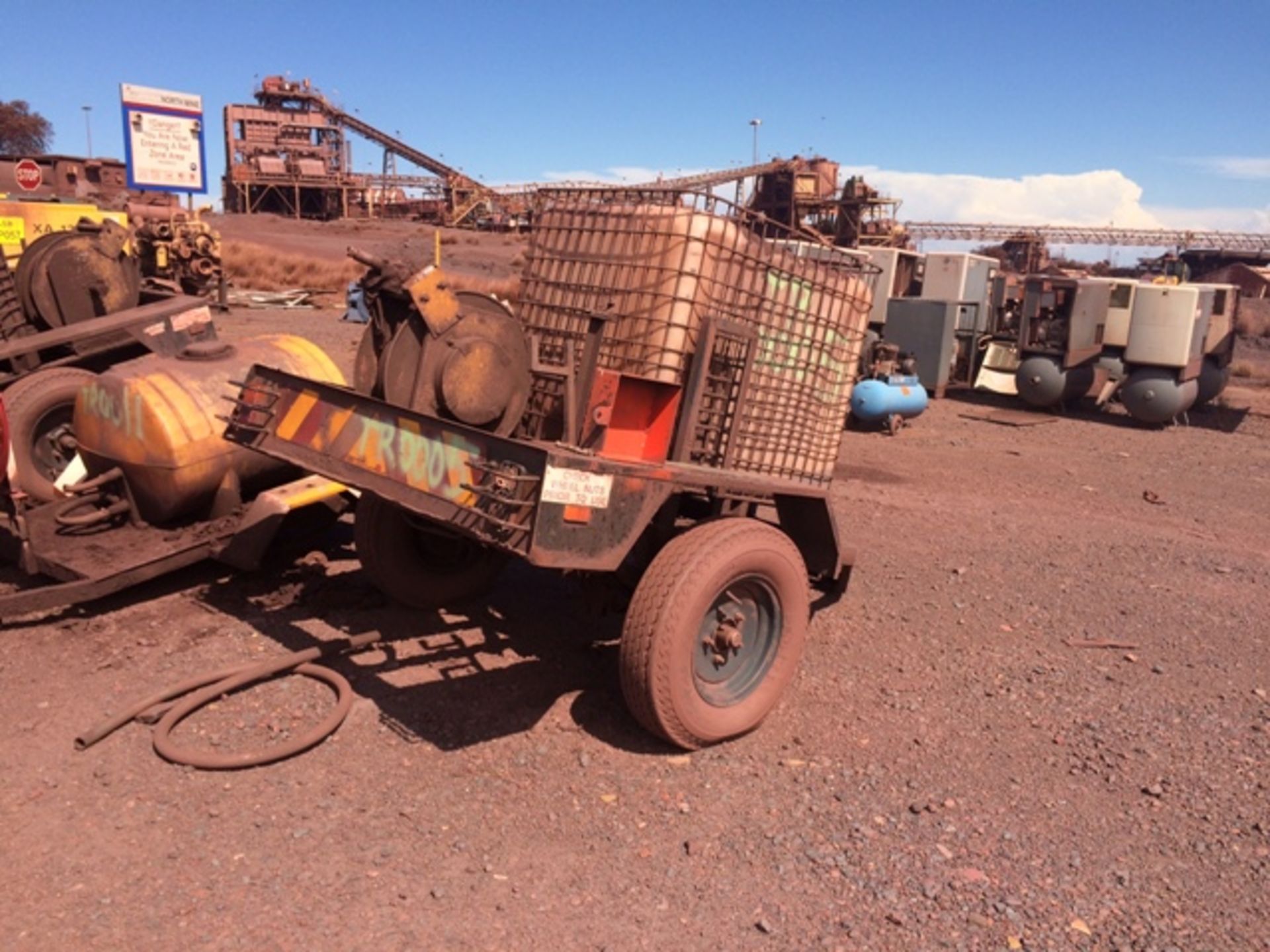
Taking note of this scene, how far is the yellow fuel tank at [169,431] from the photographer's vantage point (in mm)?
5188

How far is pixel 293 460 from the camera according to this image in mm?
4078

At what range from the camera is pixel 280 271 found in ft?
92.0

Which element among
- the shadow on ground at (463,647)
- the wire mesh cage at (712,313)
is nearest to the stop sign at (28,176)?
the shadow on ground at (463,647)

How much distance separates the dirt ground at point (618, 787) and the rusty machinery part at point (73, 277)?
3.19m

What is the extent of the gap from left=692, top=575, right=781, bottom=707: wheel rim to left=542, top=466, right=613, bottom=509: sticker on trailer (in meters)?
0.76

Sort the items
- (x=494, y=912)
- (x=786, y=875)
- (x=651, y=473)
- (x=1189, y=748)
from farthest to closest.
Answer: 1. (x=1189, y=748)
2. (x=651, y=473)
3. (x=786, y=875)
4. (x=494, y=912)

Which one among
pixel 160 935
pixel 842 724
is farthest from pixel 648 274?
pixel 160 935

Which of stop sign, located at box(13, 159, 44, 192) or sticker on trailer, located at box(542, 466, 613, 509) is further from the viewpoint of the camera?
stop sign, located at box(13, 159, 44, 192)

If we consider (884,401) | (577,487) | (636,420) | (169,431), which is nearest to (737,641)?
(636,420)

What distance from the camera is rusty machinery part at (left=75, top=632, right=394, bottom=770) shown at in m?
3.67

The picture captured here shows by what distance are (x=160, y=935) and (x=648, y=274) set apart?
288 centimetres

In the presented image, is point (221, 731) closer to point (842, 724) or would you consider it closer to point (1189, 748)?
point (842, 724)

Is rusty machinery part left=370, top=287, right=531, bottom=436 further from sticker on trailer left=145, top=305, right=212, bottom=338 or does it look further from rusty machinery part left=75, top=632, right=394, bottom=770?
sticker on trailer left=145, top=305, right=212, bottom=338

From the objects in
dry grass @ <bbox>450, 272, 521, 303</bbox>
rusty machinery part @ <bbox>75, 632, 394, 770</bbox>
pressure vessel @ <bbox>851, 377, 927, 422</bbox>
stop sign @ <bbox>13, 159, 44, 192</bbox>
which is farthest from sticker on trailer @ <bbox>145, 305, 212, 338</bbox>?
stop sign @ <bbox>13, 159, 44, 192</bbox>
